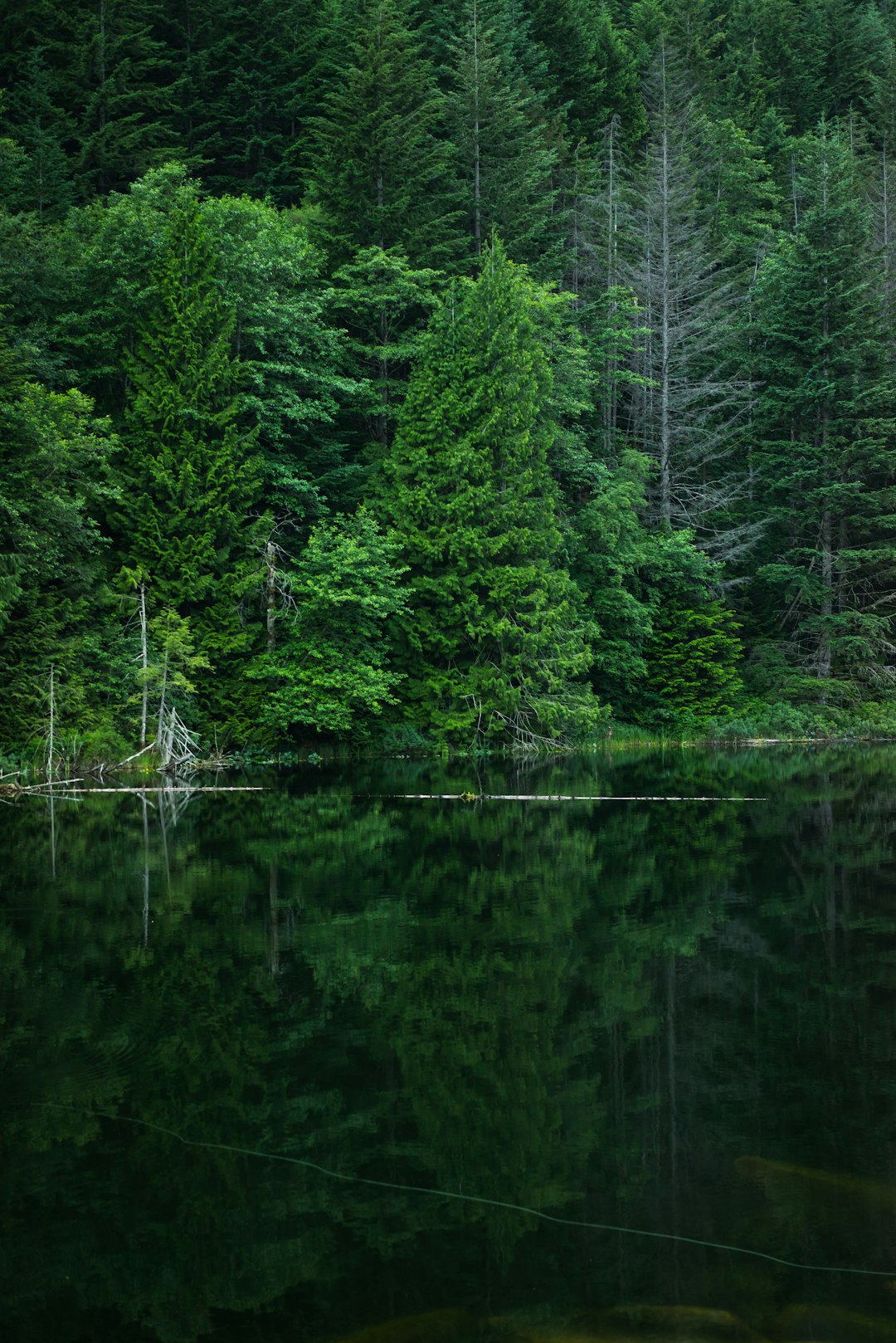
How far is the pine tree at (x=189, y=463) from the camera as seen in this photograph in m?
26.2

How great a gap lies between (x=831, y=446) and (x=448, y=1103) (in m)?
32.6

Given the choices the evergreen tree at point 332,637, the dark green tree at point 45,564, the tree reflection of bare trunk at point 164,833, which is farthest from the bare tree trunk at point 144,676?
the evergreen tree at point 332,637

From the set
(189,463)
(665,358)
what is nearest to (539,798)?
(189,463)

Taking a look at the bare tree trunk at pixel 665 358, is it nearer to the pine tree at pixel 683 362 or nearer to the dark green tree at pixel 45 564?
the pine tree at pixel 683 362

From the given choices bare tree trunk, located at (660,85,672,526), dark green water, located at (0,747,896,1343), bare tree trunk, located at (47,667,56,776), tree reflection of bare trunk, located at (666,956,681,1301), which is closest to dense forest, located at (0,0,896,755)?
bare tree trunk, located at (660,85,672,526)

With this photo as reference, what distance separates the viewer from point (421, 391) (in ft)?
96.0

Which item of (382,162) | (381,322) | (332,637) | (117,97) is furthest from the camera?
(117,97)

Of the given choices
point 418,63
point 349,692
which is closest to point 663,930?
point 349,692

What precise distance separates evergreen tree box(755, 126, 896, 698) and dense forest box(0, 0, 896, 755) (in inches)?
5.9

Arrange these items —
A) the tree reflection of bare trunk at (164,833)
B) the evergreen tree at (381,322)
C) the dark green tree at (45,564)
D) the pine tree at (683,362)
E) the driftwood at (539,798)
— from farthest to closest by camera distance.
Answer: the pine tree at (683,362) → the evergreen tree at (381,322) → the dark green tree at (45,564) → the driftwood at (539,798) → the tree reflection of bare trunk at (164,833)

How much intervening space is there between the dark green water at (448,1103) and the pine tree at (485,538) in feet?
54.5

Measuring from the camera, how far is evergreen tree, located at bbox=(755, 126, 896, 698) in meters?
34.4

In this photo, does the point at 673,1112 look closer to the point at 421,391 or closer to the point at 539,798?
the point at 539,798

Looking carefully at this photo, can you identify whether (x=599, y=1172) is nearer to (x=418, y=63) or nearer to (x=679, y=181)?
(x=418, y=63)
